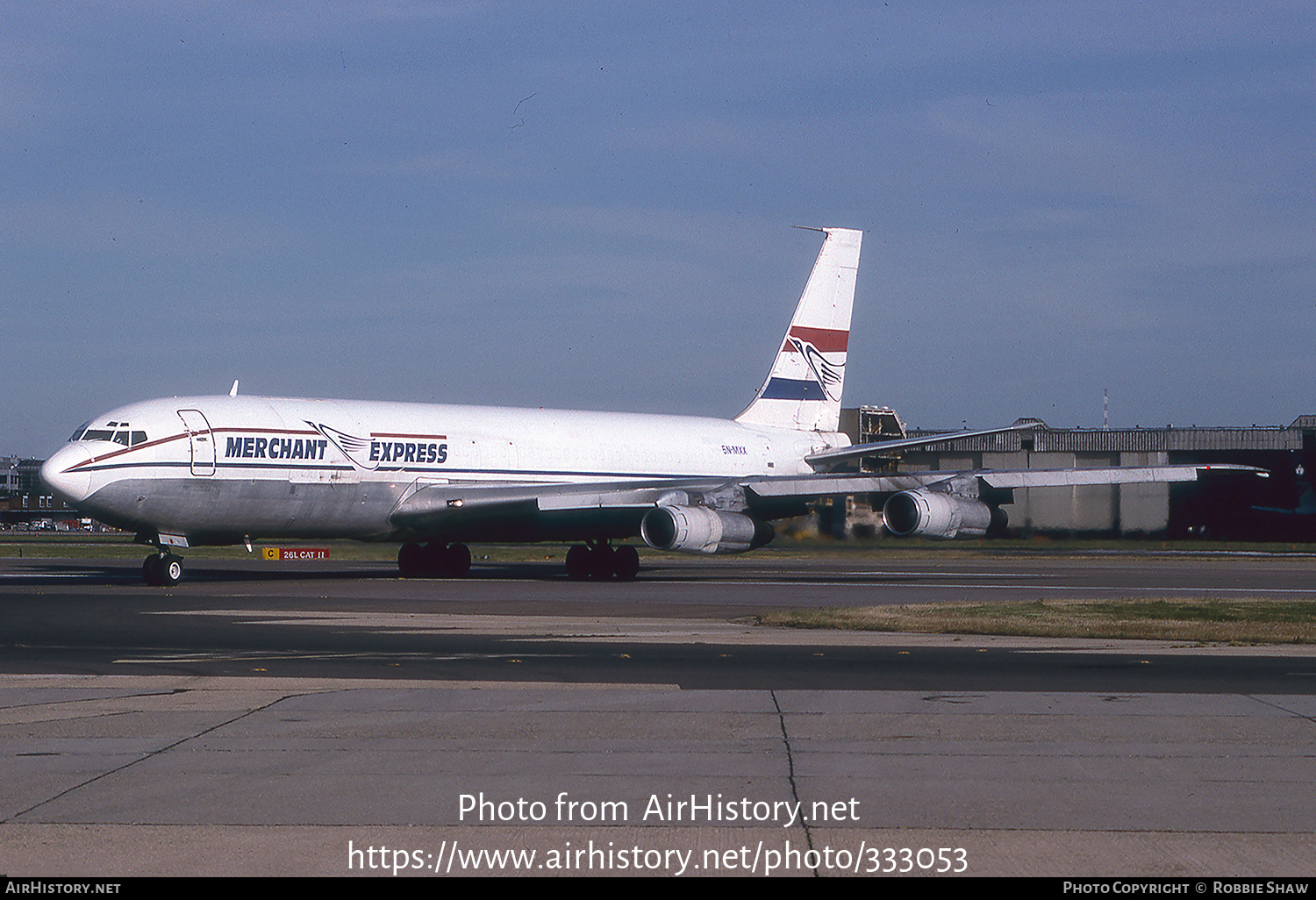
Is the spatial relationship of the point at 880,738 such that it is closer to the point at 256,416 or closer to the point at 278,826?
the point at 278,826

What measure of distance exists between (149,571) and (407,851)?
26.1 meters

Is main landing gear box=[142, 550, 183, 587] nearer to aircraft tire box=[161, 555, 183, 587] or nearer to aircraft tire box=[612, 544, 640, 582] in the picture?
aircraft tire box=[161, 555, 183, 587]

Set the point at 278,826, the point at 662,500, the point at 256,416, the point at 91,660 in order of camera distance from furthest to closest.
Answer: the point at 662,500 → the point at 256,416 → the point at 91,660 → the point at 278,826

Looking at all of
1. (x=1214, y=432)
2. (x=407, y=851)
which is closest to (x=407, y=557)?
(x=407, y=851)

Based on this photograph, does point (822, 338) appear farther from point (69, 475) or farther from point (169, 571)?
point (69, 475)

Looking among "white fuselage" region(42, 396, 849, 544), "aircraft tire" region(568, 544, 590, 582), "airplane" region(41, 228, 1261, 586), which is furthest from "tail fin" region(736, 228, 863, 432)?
"aircraft tire" region(568, 544, 590, 582)

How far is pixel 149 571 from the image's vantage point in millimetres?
30828

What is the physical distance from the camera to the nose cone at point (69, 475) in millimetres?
29891

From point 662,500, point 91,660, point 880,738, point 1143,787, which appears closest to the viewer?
point 1143,787

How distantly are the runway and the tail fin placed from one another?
25.2 metres

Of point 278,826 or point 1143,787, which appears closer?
point 278,826

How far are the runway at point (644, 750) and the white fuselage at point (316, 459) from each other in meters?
10.7

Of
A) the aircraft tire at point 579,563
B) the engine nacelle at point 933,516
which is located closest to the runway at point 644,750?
the engine nacelle at point 933,516

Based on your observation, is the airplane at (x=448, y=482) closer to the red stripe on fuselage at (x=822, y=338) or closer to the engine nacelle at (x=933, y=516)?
the engine nacelle at (x=933, y=516)
